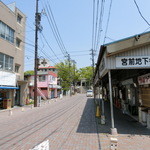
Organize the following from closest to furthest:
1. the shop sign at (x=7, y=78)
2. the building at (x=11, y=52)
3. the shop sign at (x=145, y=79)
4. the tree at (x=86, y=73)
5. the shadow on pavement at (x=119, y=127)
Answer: the shadow on pavement at (x=119, y=127) → the shop sign at (x=145, y=79) → the shop sign at (x=7, y=78) → the building at (x=11, y=52) → the tree at (x=86, y=73)

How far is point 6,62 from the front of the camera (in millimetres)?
17031

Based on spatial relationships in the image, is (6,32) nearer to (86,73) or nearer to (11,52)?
(11,52)

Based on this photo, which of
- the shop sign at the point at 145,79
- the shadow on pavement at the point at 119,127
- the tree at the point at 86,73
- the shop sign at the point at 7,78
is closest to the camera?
the shadow on pavement at the point at 119,127

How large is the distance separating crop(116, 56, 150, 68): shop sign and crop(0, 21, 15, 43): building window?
1466 cm

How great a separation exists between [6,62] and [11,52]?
5.61ft

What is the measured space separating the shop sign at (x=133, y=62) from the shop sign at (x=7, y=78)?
13428mm

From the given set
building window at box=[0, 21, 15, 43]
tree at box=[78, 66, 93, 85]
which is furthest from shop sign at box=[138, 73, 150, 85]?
tree at box=[78, 66, 93, 85]

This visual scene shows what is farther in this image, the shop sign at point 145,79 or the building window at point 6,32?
the building window at point 6,32

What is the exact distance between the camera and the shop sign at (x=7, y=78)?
15677mm

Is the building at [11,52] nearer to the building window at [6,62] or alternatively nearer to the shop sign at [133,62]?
the building window at [6,62]

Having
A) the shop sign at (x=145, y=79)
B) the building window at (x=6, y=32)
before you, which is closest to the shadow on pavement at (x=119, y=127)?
the shop sign at (x=145, y=79)

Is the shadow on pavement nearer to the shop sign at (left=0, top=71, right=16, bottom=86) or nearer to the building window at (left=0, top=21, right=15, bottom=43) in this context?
the shop sign at (left=0, top=71, right=16, bottom=86)

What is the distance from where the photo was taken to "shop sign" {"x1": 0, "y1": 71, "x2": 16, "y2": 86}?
51.4 ft

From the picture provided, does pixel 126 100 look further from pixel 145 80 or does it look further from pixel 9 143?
pixel 9 143
